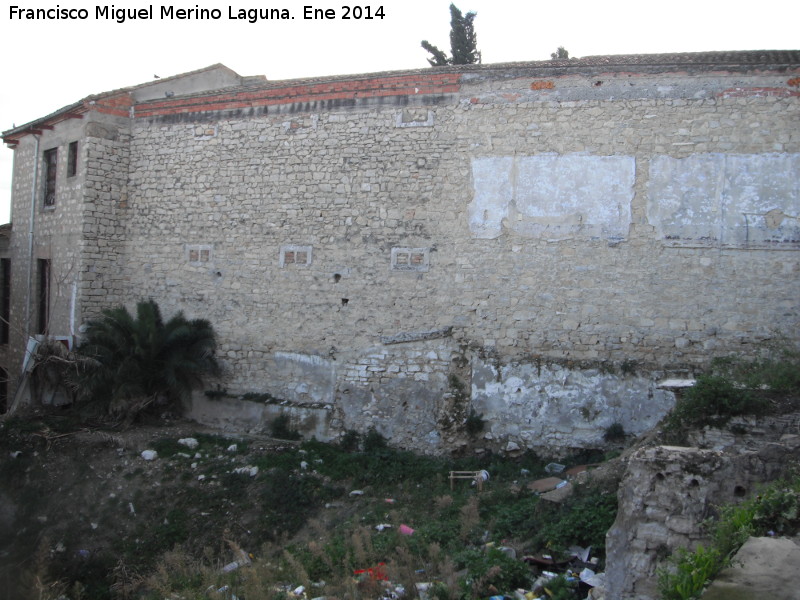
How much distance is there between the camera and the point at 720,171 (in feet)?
31.2

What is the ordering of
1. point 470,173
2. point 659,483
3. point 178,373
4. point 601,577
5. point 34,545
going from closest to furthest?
point 659,483
point 601,577
point 34,545
point 470,173
point 178,373

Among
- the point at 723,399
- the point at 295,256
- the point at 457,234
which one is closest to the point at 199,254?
the point at 295,256

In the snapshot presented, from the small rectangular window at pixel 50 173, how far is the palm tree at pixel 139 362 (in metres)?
3.77

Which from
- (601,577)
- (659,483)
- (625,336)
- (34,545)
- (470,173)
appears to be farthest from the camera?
(470,173)

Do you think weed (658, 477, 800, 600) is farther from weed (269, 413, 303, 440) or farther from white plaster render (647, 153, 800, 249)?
weed (269, 413, 303, 440)

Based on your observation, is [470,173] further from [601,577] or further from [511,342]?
[601,577]

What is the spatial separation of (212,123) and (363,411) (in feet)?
20.5

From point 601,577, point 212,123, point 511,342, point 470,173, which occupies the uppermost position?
point 212,123

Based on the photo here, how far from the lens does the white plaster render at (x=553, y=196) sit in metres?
9.84

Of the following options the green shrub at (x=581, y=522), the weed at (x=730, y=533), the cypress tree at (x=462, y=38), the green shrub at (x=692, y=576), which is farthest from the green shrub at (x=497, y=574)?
the cypress tree at (x=462, y=38)

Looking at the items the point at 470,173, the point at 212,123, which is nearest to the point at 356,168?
the point at 470,173

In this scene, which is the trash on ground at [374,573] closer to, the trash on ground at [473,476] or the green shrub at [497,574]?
the green shrub at [497,574]

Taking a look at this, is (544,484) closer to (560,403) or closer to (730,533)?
(560,403)

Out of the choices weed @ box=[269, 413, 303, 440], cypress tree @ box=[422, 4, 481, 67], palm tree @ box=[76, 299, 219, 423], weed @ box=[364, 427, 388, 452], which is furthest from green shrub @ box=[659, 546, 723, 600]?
cypress tree @ box=[422, 4, 481, 67]
